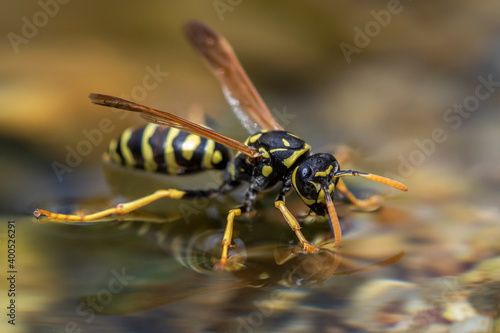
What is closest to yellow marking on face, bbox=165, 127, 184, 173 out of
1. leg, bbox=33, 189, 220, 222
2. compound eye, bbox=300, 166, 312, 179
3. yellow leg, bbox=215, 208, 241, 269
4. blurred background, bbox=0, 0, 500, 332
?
leg, bbox=33, 189, 220, 222

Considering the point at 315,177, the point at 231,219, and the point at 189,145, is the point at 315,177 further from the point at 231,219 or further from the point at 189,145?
the point at 189,145

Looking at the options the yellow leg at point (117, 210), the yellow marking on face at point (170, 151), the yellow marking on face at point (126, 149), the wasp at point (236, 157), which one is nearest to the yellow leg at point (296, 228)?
the wasp at point (236, 157)

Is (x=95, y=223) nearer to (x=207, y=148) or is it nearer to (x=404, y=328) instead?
(x=207, y=148)

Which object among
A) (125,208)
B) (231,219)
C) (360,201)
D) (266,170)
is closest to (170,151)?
(125,208)

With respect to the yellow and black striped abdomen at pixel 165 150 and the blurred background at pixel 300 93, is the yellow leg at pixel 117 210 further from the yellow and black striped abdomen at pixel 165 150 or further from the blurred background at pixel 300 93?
the yellow and black striped abdomen at pixel 165 150

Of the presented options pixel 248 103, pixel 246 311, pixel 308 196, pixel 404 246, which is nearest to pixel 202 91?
pixel 248 103

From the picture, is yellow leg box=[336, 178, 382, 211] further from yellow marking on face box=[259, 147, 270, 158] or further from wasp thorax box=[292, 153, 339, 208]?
yellow marking on face box=[259, 147, 270, 158]

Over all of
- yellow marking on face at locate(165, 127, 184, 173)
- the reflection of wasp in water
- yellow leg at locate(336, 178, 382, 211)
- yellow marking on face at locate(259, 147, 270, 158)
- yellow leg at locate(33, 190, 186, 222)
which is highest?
yellow marking on face at locate(165, 127, 184, 173)

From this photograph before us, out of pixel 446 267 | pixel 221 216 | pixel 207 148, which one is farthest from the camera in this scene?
pixel 207 148
